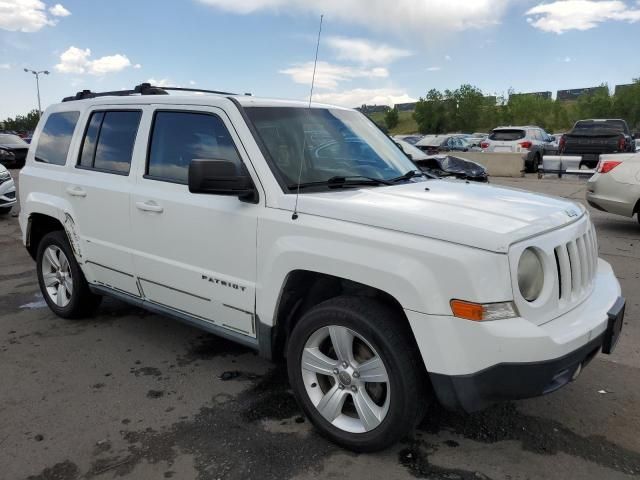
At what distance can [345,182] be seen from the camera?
3324 millimetres

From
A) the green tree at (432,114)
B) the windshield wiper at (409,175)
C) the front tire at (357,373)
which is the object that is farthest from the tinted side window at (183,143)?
the green tree at (432,114)

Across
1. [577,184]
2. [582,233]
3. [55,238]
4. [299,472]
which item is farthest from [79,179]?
[577,184]

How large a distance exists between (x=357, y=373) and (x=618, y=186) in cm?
758

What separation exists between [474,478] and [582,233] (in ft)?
4.70

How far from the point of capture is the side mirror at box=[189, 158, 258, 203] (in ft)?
9.62

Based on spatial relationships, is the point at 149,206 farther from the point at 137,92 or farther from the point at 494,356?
the point at 494,356

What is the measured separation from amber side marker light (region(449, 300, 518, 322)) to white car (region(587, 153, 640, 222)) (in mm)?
7410

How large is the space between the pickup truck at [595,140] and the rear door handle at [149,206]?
57.9 feet

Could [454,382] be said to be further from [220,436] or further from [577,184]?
[577,184]

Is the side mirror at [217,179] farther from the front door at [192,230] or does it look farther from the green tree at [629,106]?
the green tree at [629,106]

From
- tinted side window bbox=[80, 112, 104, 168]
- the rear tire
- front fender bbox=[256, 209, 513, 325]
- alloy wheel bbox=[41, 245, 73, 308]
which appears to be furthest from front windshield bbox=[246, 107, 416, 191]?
the rear tire

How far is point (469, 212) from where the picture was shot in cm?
276

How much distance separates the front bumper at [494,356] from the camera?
2.40 metres

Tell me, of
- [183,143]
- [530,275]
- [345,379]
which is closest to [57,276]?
[183,143]
